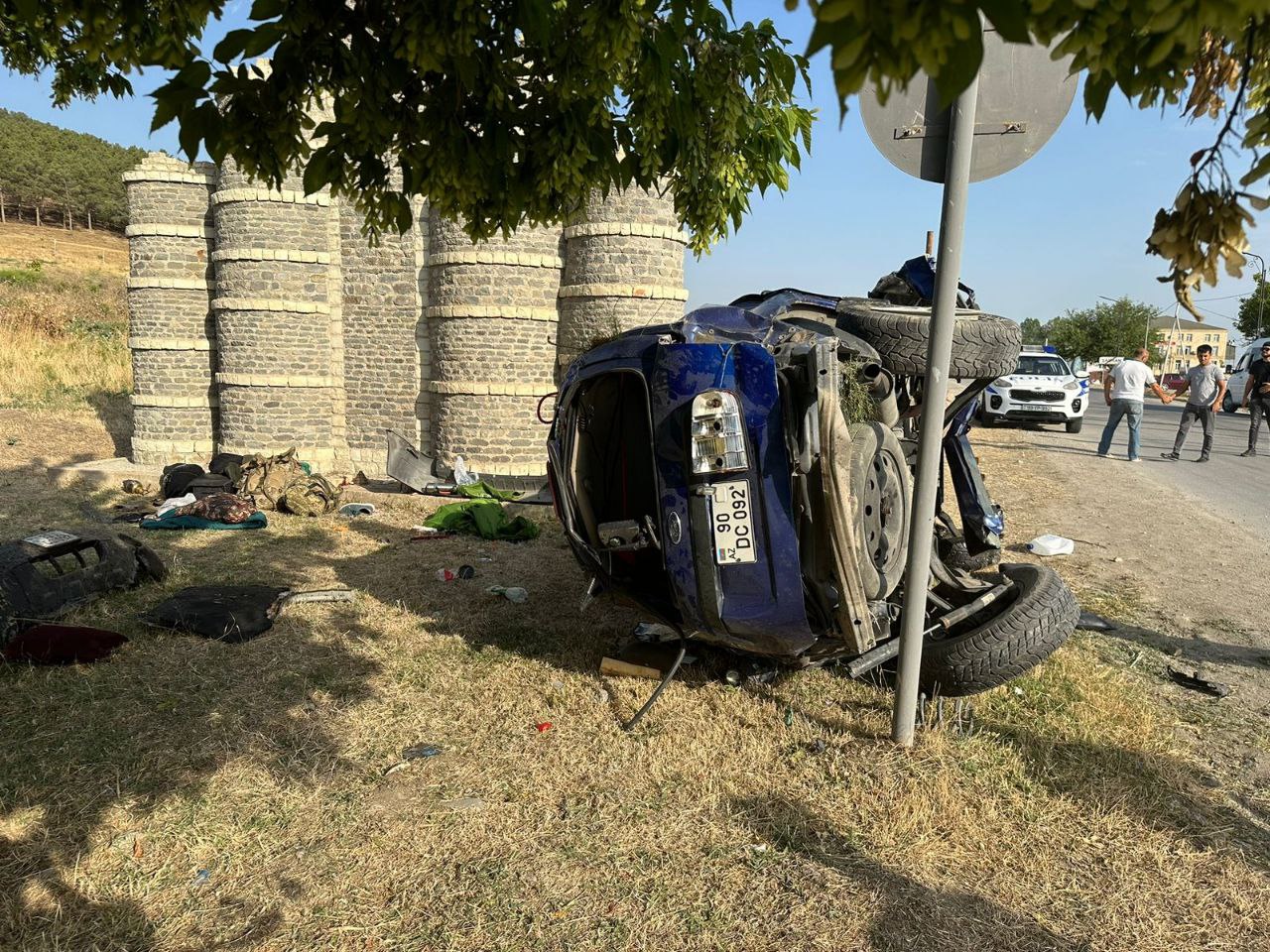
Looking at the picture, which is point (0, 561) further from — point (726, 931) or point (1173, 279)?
point (1173, 279)

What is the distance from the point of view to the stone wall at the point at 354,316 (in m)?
10.4

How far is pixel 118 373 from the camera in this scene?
1881 centimetres

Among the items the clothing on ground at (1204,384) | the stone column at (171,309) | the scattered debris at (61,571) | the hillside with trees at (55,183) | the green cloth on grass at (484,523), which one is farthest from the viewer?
the hillside with trees at (55,183)

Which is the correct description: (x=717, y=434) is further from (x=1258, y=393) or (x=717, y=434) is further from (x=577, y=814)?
(x=1258, y=393)

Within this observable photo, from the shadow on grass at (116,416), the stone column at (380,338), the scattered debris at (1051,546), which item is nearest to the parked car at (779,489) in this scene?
the scattered debris at (1051,546)

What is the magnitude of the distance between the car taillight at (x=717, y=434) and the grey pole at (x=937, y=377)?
0.73m

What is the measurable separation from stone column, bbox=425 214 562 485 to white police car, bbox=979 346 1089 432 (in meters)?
11.2

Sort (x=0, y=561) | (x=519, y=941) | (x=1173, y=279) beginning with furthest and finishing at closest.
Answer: (x=0, y=561) < (x=519, y=941) < (x=1173, y=279)

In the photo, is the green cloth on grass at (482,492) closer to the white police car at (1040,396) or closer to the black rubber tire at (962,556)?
the black rubber tire at (962,556)

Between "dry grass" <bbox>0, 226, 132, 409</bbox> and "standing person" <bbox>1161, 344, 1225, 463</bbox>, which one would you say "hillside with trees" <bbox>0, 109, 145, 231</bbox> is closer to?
"dry grass" <bbox>0, 226, 132, 409</bbox>

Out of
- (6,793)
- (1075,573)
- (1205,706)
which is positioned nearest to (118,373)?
(6,793)

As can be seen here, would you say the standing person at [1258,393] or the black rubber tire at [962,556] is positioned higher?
the standing person at [1258,393]

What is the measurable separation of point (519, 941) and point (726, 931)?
2.06ft

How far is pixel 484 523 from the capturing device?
782 centimetres
